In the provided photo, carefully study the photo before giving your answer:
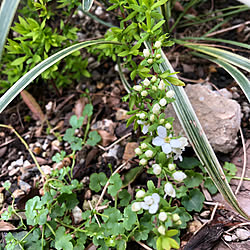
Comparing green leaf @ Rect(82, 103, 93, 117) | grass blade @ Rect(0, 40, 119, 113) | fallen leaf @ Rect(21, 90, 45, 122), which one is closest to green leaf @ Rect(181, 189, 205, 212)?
green leaf @ Rect(82, 103, 93, 117)

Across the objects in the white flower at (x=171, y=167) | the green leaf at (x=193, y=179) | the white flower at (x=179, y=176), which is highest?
the white flower at (x=171, y=167)

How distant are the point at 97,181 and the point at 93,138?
0.23 meters

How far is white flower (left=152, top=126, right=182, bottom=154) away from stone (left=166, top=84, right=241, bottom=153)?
0.36 m

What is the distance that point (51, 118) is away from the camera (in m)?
1.48

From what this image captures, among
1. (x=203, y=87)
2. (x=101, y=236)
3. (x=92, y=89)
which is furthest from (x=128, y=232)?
(x=92, y=89)

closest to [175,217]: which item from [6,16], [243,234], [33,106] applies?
[243,234]

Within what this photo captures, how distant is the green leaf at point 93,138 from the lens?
1.26 metres

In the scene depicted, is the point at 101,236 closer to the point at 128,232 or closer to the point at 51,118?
the point at 128,232

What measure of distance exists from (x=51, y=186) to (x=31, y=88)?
2.09ft

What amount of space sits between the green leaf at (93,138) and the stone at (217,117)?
334 millimetres

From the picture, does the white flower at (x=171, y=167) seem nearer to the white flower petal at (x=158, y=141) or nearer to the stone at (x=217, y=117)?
the white flower petal at (x=158, y=141)

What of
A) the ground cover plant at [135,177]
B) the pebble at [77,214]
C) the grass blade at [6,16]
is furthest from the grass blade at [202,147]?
the grass blade at [6,16]

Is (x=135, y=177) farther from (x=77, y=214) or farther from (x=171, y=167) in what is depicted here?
(x=171, y=167)

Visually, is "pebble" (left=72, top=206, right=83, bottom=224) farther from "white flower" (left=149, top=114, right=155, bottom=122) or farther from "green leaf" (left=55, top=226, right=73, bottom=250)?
"white flower" (left=149, top=114, right=155, bottom=122)
